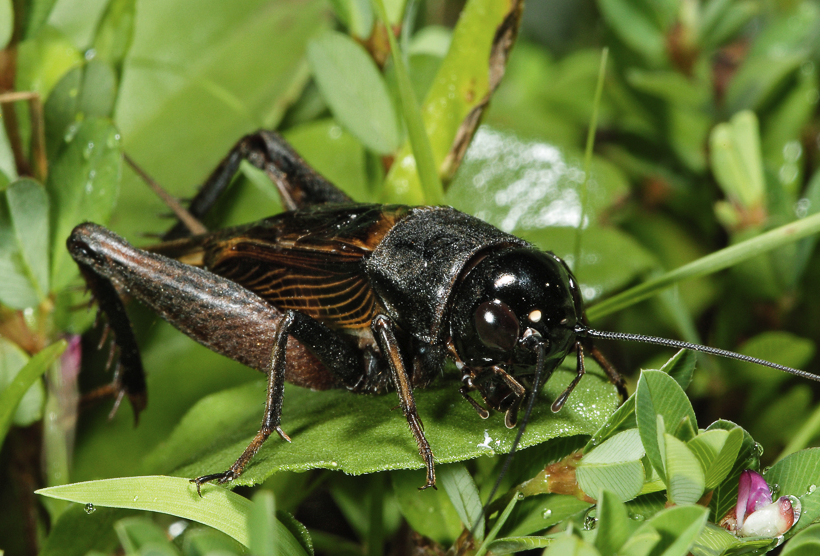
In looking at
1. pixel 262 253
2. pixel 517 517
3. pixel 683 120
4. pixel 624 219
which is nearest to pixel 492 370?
pixel 517 517

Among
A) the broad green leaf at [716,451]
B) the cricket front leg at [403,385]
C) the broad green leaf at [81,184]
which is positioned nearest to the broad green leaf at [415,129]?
the cricket front leg at [403,385]

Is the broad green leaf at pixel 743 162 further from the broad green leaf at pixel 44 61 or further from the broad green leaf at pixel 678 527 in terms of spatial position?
the broad green leaf at pixel 44 61

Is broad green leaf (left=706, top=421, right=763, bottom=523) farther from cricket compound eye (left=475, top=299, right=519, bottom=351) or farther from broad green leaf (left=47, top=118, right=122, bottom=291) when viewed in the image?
broad green leaf (left=47, top=118, right=122, bottom=291)

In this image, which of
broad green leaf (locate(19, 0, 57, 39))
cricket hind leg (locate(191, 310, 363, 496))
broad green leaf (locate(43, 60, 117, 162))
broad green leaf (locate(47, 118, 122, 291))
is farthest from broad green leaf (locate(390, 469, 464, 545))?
broad green leaf (locate(19, 0, 57, 39))

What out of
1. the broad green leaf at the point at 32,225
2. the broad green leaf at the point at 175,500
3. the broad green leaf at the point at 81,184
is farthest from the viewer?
the broad green leaf at the point at 81,184

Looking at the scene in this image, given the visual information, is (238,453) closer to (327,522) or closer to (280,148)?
(327,522)

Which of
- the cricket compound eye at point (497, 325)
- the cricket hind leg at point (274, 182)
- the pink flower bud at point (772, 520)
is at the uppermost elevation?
the cricket hind leg at point (274, 182)

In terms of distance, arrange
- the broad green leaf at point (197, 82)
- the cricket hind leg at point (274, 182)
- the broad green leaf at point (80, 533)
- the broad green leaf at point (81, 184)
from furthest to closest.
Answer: the broad green leaf at point (197, 82)
the cricket hind leg at point (274, 182)
the broad green leaf at point (81, 184)
the broad green leaf at point (80, 533)

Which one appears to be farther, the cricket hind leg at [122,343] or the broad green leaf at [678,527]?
the cricket hind leg at [122,343]
